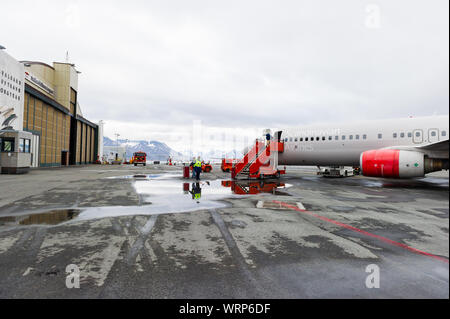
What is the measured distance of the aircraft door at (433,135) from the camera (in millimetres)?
14826

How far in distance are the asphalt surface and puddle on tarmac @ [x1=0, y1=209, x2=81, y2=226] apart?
0.08 feet

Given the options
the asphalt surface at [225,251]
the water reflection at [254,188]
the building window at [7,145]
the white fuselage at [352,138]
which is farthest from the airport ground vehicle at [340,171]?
the building window at [7,145]

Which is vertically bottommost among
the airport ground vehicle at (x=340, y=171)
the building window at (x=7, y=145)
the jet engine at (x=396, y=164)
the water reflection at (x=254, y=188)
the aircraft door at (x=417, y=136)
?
the water reflection at (x=254, y=188)

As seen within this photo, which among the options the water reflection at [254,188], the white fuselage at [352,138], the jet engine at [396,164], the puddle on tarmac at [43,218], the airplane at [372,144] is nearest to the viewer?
the puddle on tarmac at [43,218]

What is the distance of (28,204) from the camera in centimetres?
825

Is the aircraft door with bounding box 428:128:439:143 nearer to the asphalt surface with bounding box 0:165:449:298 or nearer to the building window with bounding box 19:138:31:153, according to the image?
the asphalt surface with bounding box 0:165:449:298

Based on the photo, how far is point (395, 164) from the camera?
1123 cm

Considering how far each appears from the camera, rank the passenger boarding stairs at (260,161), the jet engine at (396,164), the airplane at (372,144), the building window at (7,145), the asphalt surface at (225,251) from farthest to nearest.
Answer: the building window at (7,145), the passenger boarding stairs at (260,161), the airplane at (372,144), the jet engine at (396,164), the asphalt surface at (225,251)

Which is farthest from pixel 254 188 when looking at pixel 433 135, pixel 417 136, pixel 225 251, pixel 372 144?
pixel 433 135

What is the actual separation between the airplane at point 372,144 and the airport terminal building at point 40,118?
2425 centimetres

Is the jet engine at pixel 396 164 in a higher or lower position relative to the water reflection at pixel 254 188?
higher

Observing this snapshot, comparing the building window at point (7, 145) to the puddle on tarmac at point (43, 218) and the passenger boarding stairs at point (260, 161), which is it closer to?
the passenger boarding stairs at point (260, 161)

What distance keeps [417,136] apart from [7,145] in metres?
32.4
